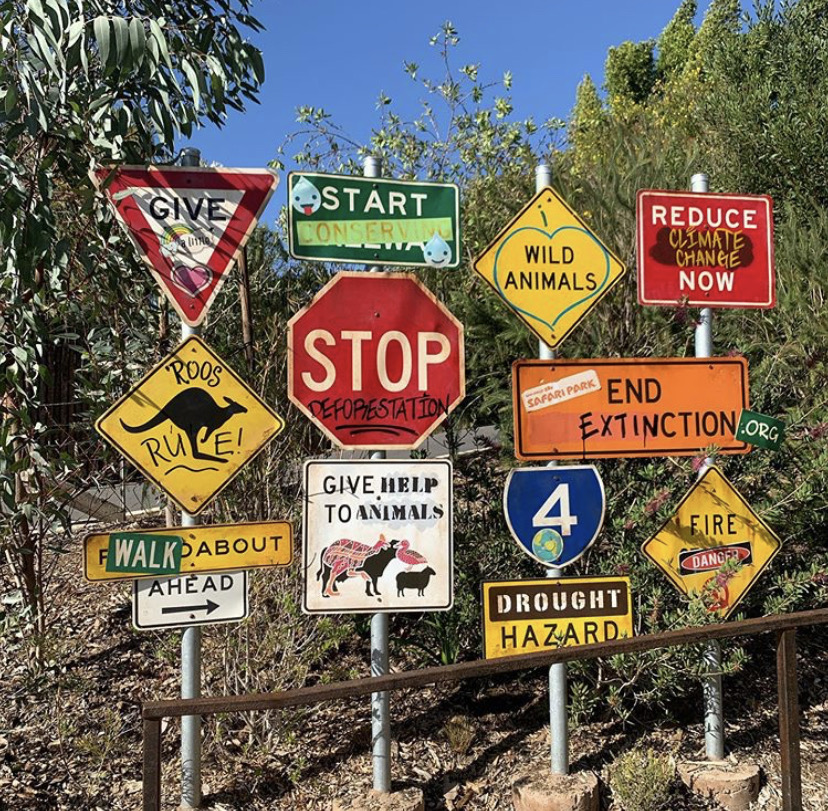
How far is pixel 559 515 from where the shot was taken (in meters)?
3.63

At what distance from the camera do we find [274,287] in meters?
5.01

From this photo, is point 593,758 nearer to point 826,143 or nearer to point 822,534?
point 822,534

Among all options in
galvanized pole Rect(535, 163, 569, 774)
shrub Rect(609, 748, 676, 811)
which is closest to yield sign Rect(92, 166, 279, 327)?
galvanized pole Rect(535, 163, 569, 774)

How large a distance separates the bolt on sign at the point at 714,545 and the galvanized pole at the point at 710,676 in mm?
133

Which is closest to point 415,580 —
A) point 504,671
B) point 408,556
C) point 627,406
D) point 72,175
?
point 408,556

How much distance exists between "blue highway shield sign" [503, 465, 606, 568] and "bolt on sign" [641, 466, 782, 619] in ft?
1.03

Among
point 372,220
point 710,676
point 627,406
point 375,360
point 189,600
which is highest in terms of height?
point 372,220

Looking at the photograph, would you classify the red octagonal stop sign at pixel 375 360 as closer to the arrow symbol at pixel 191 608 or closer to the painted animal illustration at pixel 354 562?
the painted animal illustration at pixel 354 562

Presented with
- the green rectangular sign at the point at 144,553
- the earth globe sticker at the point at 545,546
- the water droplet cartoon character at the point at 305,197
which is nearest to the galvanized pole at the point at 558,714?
the earth globe sticker at the point at 545,546

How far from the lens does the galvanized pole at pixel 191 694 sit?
333cm

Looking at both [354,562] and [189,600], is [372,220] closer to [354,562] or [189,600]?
[354,562]

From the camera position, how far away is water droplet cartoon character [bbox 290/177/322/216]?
3322 millimetres

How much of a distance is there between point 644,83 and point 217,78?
4206 cm

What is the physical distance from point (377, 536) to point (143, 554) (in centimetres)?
90
